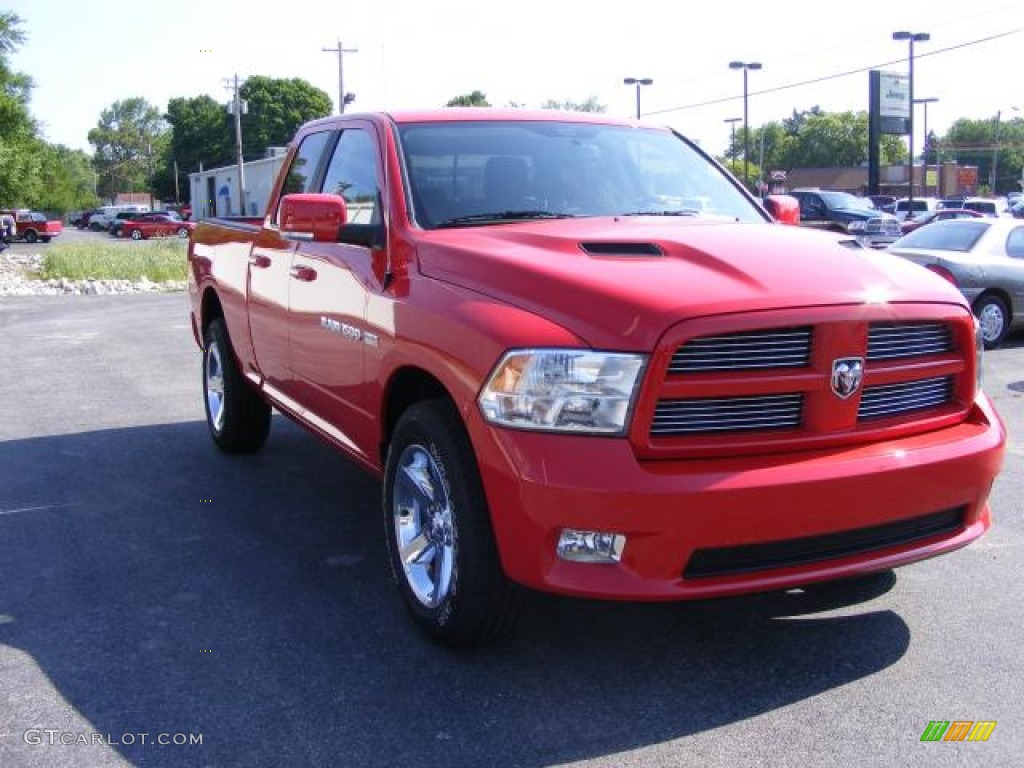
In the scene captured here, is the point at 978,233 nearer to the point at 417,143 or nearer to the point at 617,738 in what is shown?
the point at 417,143

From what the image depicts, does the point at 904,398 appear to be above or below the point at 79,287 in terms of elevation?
above

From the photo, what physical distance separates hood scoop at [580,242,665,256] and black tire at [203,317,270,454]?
11.0ft

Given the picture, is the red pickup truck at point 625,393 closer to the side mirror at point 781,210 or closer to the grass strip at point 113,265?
the side mirror at point 781,210

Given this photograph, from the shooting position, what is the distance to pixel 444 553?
12.9 ft

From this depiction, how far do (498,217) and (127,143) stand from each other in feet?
604

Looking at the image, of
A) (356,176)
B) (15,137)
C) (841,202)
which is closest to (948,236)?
(356,176)

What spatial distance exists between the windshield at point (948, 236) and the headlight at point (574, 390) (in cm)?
1047

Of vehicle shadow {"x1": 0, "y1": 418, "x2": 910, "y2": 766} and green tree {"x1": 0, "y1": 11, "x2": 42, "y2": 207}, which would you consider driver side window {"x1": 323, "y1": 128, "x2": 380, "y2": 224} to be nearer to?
vehicle shadow {"x1": 0, "y1": 418, "x2": 910, "y2": 766}

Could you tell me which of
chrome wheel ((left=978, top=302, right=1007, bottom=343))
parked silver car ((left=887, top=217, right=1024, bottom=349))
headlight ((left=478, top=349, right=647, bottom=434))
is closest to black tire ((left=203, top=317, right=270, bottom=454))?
headlight ((left=478, top=349, right=647, bottom=434))

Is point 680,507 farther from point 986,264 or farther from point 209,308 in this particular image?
point 986,264

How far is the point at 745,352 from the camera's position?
11.3 feet

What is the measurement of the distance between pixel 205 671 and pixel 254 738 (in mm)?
562

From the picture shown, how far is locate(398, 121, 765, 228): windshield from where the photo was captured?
4.63m

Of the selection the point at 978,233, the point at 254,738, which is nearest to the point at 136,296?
the point at 978,233
